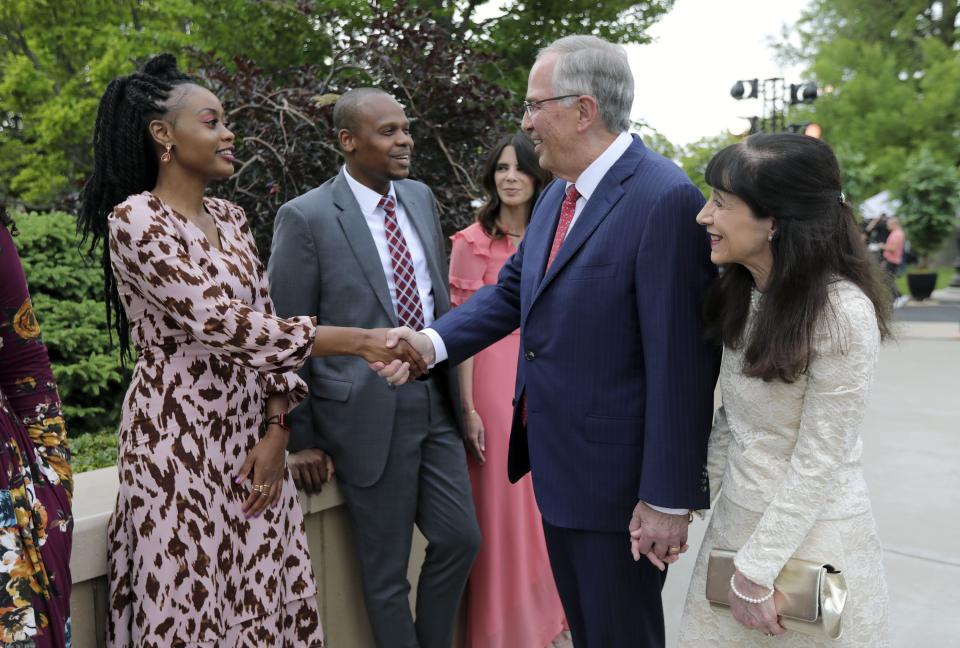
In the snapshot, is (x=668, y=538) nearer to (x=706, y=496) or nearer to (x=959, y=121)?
(x=706, y=496)

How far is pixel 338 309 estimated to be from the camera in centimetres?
309

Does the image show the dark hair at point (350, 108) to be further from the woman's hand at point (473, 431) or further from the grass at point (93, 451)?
the grass at point (93, 451)

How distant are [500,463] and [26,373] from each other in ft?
7.18

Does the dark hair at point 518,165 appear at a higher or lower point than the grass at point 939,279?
higher

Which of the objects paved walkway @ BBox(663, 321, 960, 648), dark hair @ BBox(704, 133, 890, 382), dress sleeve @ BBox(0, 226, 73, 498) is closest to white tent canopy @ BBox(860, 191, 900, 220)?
paved walkway @ BBox(663, 321, 960, 648)

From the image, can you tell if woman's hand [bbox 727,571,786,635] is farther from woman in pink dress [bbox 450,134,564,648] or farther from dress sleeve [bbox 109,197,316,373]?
woman in pink dress [bbox 450,134,564,648]

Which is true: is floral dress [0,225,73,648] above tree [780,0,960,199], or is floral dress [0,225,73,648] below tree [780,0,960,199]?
below

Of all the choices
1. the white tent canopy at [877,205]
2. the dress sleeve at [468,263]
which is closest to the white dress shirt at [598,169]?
the dress sleeve at [468,263]

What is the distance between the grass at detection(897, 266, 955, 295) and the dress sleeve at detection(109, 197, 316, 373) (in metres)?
25.0

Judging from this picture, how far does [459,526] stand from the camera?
10.5 feet

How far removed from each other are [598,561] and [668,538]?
28cm

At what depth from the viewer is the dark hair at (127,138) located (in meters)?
2.45

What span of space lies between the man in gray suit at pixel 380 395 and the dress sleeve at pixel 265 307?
1.20ft

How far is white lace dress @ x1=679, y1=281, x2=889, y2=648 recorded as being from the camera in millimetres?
2014
